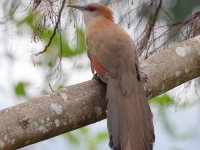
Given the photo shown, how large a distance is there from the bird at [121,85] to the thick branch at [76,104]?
0.20 ft

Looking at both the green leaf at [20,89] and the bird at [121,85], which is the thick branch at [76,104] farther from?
the green leaf at [20,89]

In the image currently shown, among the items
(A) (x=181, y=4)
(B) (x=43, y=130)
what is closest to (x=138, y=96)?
(B) (x=43, y=130)

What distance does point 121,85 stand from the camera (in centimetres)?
265

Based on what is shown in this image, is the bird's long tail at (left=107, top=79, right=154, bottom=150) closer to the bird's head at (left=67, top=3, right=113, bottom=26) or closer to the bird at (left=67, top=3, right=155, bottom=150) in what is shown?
the bird at (left=67, top=3, right=155, bottom=150)

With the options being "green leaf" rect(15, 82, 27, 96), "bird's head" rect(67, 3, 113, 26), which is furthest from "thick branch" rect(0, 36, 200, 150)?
"green leaf" rect(15, 82, 27, 96)

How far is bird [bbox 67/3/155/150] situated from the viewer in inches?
93.5

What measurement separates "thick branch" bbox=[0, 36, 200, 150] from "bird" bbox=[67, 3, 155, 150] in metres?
0.06

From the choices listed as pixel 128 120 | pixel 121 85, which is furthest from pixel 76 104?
pixel 121 85

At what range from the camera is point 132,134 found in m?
2.37

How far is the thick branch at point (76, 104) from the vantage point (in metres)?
2.10

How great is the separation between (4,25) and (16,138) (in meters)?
0.98

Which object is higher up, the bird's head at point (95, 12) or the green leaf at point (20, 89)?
the bird's head at point (95, 12)

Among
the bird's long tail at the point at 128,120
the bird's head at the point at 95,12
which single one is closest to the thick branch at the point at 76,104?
the bird's long tail at the point at 128,120

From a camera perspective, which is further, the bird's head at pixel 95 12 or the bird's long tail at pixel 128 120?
the bird's head at pixel 95 12
